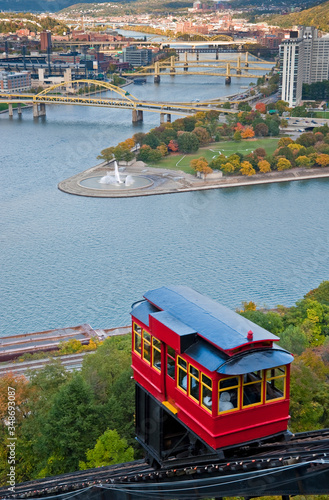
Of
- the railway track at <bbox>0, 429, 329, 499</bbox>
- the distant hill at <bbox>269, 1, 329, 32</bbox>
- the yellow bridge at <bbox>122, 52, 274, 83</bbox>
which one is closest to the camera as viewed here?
the railway track at <bbox>0, 429, 329, 499</bbox>

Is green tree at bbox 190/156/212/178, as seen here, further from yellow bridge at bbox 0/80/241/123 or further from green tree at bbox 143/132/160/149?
yellow bridge at bbox 0/80/241/123

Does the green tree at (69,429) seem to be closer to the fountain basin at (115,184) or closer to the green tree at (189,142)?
the fountain basin at (115,184)

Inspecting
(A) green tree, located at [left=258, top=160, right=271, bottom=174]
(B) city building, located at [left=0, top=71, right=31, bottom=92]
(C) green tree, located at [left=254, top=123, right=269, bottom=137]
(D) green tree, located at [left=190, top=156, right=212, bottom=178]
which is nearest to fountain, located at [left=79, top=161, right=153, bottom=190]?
(D) green tree, located at [left=190, top=156, right=212, bottom=178]

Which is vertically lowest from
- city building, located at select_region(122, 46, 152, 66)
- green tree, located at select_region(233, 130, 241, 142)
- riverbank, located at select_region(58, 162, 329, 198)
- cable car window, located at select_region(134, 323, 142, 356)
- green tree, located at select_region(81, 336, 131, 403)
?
riverbank, located at select_region(58, 162, 329, 198)

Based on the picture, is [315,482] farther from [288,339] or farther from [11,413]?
[288,339]

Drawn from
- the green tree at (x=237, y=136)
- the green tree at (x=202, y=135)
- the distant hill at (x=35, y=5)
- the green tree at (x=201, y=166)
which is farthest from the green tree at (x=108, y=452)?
the distant hill at (x=35, y=5)

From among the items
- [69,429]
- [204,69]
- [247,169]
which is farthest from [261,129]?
[204,69]

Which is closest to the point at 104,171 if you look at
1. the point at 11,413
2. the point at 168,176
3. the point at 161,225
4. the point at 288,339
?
the point at 168,176
